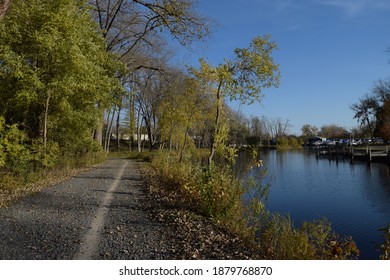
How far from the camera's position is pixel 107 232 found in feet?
22.3

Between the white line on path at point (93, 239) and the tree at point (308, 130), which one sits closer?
the white line on path at point (93, 239)

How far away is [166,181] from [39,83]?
600cm

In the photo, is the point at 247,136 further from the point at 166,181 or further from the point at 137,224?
the point at 137,224

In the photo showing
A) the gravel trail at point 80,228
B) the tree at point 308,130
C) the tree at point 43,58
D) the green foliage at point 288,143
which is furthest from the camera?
the tree at point 308,130

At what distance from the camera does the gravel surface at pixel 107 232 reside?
566 cm

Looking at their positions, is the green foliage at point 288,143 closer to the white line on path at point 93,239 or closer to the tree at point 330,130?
the tree at point 330,130

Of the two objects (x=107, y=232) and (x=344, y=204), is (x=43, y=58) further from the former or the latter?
(x=344, y=204)

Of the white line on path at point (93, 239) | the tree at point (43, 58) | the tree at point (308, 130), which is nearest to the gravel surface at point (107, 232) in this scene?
the white line on path at point (93, 239)

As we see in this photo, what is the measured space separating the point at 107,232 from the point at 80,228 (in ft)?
2.04

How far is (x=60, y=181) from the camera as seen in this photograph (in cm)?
1442

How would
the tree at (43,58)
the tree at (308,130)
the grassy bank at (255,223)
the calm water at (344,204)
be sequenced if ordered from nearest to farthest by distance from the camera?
the grassy bank at (255,223) < the calm water at (344,204) < the tree at (43,58) < the tree at (308,130)

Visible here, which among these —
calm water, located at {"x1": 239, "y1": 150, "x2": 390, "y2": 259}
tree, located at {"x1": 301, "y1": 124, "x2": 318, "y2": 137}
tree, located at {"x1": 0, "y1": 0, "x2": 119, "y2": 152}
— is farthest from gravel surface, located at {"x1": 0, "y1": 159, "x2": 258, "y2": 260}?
tree, located at {"x1": 301, "y1": 124, "x2": 318, "y2": 137}

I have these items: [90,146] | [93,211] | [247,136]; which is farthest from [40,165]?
[247,136]

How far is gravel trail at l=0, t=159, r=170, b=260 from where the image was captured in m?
5.64
